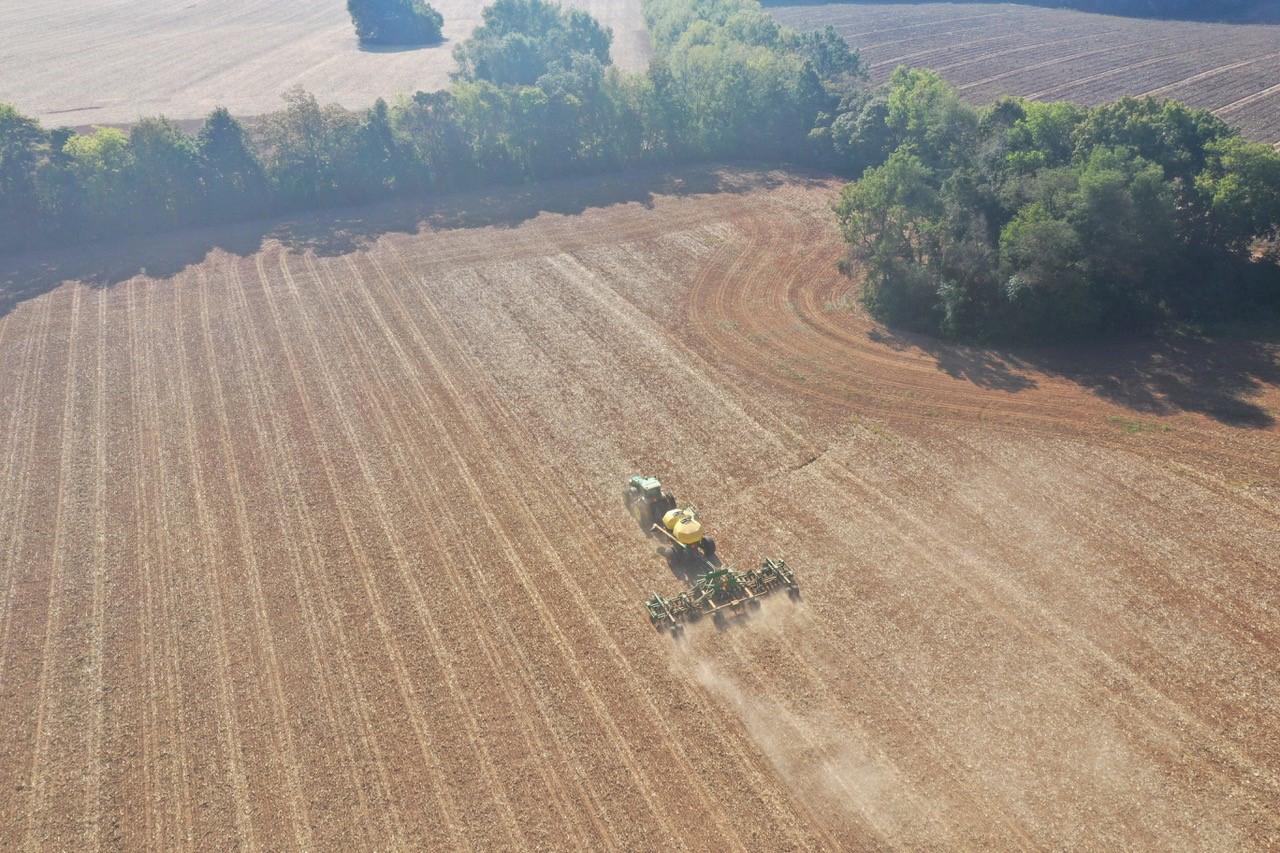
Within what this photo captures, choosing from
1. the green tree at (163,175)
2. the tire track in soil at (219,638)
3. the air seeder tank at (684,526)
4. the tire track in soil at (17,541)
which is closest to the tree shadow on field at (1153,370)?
the air seeder tank at (684,526)

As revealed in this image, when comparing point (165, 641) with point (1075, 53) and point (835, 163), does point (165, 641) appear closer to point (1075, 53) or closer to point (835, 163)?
point (835, 163)

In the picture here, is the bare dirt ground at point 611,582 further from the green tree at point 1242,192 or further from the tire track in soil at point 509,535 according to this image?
the green tree at point 1242,192

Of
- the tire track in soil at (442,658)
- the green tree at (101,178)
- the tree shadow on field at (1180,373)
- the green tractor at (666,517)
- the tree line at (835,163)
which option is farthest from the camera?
the green tree at (101,178)

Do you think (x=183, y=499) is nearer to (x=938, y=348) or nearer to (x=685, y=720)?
(x=685, y=720)

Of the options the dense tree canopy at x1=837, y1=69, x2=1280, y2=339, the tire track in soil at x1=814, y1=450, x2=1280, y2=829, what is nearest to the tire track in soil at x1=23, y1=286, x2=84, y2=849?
the tire track in soil at x1=814, y1=450, x2=1280, y2=829

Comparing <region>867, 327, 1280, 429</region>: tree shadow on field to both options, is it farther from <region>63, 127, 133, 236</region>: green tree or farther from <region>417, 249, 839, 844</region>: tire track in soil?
<region>63, 127, 133, 236</region>: green tree

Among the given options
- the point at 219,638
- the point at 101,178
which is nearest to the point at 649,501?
the point at 219,638
